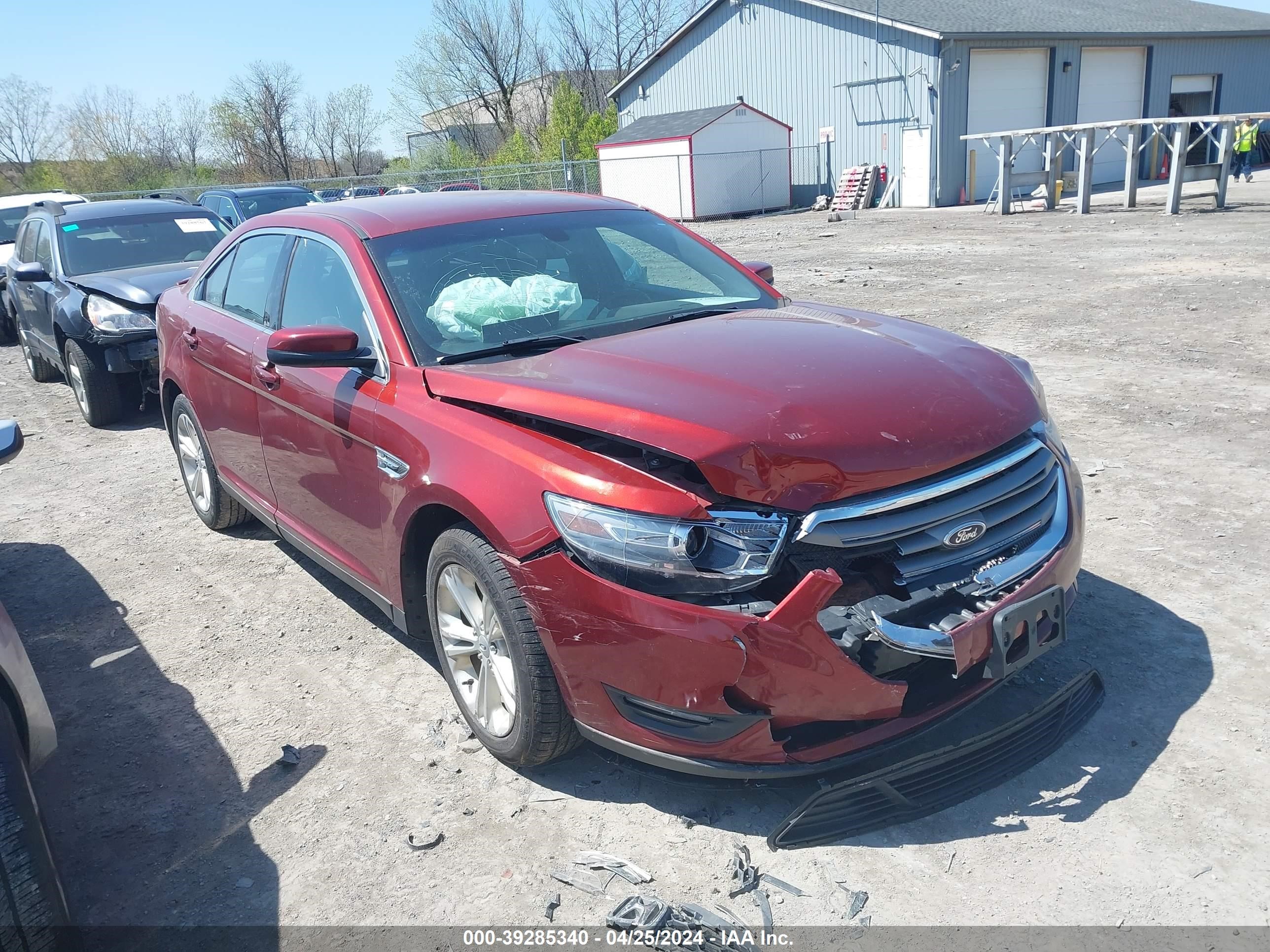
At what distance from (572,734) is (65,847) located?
5.40 ft

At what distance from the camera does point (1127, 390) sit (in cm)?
719

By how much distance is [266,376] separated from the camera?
434 centimetres

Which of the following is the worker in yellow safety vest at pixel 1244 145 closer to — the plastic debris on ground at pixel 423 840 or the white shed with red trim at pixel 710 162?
the white shed with red trim at pixel 710 162

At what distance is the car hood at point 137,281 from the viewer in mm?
7930

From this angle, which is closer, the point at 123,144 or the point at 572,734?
the point at 572,734

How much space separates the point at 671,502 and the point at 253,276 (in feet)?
10.2

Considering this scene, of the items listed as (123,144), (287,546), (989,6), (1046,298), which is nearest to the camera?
(287,546)

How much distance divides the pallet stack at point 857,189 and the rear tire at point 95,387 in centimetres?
2438

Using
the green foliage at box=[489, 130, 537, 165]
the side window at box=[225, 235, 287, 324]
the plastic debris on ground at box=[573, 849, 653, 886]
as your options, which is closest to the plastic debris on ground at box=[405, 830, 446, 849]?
the plastic debris on ground at box=[573, 849, 653, 886]

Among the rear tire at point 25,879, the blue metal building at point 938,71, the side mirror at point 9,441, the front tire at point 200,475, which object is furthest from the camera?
the blue metal building at point 938,71

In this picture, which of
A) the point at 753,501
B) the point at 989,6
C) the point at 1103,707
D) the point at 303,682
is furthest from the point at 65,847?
the point at 989,6

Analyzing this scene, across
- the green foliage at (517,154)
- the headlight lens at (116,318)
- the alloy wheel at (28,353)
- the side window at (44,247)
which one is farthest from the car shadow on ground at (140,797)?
the green foliage at (517,154)

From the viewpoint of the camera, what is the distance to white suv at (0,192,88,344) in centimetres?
1336

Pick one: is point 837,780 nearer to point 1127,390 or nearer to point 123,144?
point 1127,390
